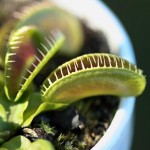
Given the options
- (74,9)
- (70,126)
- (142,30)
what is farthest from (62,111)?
(142,30)

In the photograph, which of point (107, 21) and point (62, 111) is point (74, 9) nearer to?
point (107, 21)

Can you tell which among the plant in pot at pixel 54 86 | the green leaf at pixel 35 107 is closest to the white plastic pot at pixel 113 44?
the plant in pot at pixel 54 86

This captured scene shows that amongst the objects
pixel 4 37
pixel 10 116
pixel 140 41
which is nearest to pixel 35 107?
pixel 10 116

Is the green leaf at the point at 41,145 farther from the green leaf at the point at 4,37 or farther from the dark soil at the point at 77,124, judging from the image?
the green leaf at the point at 4,37


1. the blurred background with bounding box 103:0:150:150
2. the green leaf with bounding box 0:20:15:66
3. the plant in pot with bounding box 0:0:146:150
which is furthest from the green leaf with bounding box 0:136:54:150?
the blurred background with bounding box 103:0:150:150

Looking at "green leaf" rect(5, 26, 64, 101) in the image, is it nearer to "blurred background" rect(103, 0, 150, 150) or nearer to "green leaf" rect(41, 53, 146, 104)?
"green leaf" rect(41, 53, 146, 104)

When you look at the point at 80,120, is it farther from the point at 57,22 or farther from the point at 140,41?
the point at 140,41
